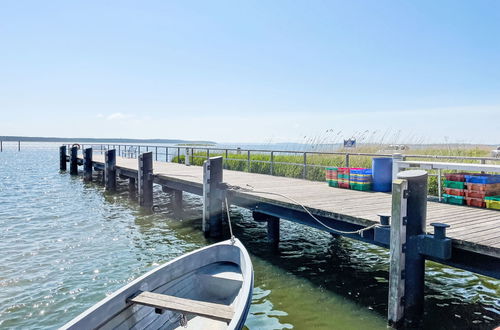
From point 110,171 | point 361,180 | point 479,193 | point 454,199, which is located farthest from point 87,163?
point 479,193

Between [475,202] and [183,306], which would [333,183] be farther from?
[183,306]

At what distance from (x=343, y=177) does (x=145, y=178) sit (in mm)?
7399

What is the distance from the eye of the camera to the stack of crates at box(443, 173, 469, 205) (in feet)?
25.6

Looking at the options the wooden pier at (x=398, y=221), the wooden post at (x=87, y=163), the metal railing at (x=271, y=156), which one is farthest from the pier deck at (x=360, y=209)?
the wooden post at (x=87, y=163)

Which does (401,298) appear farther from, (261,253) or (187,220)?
(187,220)

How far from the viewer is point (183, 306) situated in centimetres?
448

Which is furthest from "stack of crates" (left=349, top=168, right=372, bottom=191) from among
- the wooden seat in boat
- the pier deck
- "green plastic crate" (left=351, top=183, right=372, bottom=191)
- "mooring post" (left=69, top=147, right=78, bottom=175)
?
"mooring post" (left=69, top=147, right=78, bottom=175)

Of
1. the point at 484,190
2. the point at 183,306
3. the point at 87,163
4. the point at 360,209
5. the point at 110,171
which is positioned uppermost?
the point at 484,190

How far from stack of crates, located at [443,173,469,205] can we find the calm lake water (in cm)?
137

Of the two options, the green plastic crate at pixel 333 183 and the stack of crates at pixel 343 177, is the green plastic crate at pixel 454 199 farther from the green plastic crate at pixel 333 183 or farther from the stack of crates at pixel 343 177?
the green plastic crate at pixel 333 183

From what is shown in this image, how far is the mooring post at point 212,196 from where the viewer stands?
10.3 meters

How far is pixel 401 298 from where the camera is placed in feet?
17.1

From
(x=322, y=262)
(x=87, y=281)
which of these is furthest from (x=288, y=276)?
(x=87, y=281)

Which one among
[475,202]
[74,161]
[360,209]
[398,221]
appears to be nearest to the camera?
[398,221]
